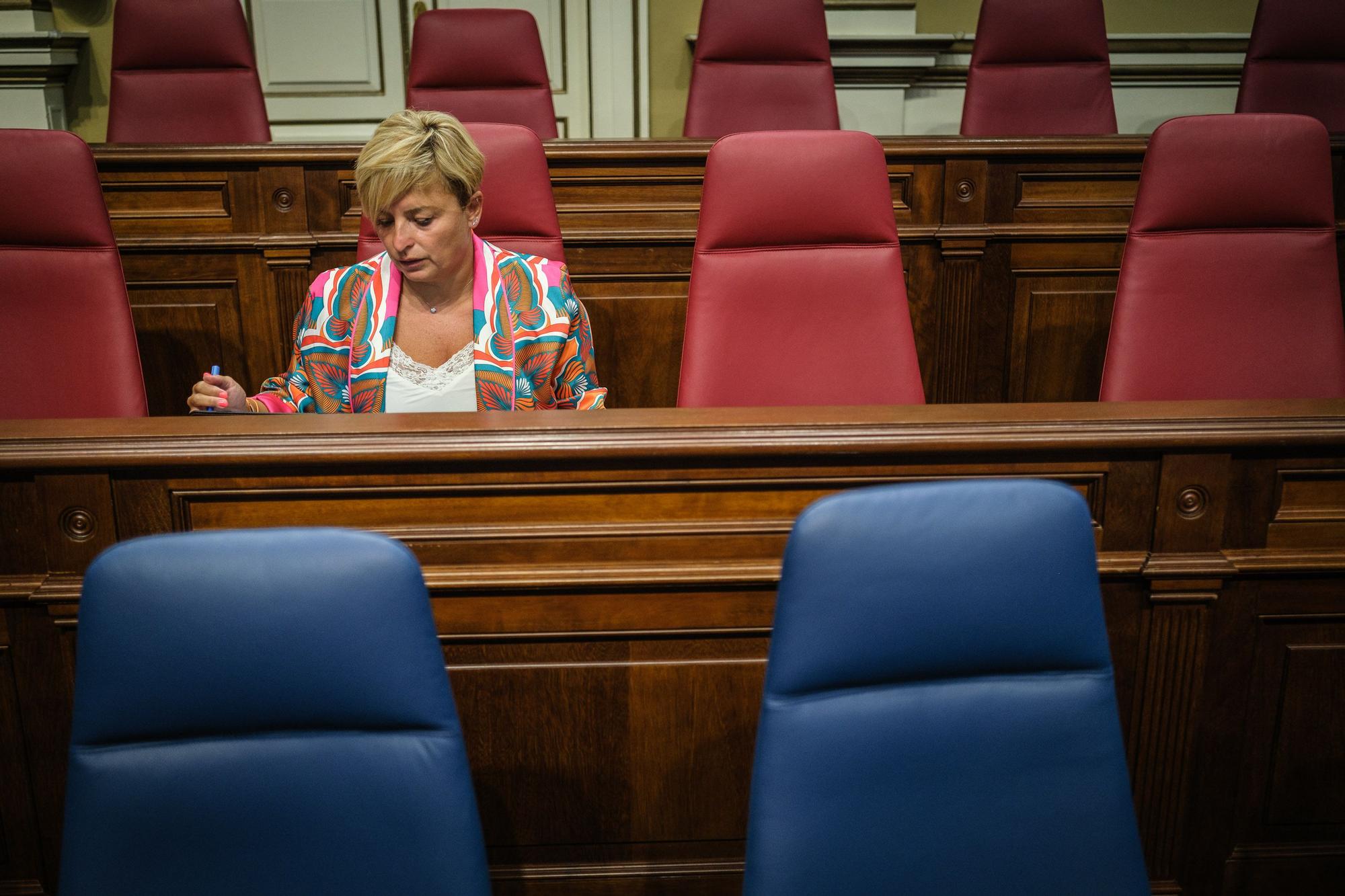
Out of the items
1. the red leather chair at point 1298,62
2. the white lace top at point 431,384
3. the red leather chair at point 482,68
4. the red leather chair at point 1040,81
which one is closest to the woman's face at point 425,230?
the white lace top at point 431,384

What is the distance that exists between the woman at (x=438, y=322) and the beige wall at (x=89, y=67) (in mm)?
2713

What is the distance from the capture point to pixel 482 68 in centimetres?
272

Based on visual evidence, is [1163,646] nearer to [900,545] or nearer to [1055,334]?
[900,545]

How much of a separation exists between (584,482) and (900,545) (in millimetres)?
400

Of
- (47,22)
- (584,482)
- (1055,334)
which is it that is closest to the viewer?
(584,482)

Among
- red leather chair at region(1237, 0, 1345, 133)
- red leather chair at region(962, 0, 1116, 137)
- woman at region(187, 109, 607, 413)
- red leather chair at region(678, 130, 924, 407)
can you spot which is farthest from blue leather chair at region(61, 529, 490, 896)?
red leather chair at region(1237, 0, 1345, 133)

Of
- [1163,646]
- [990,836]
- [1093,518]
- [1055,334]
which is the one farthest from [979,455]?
[1055,334]

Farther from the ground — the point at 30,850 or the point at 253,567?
the point at 253,567

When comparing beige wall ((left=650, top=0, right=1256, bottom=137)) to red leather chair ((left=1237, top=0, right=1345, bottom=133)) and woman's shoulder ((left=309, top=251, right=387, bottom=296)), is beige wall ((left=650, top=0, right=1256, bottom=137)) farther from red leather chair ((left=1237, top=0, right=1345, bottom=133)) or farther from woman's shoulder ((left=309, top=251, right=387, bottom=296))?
woman's shoulder ((left=309, top=251, right=387, bottom=296))

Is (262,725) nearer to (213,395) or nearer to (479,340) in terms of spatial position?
(213,395)

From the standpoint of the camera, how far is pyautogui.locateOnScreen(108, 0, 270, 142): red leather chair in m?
2.73

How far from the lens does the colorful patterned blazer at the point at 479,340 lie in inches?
58.0

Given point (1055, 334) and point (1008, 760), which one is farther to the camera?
point (1055, 334)

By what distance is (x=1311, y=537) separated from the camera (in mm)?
1083
